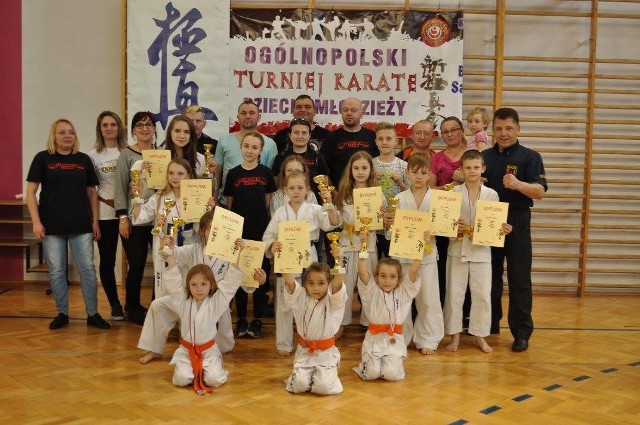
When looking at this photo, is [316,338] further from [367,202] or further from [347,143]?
[347,143]

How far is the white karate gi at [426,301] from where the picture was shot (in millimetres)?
4816

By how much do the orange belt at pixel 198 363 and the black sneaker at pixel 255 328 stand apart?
0.97 m

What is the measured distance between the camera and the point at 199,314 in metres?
4.15

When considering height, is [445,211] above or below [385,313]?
above

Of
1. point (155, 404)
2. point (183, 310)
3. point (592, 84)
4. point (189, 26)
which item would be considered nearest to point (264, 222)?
point (183, 310)

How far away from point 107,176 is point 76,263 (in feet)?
2.52

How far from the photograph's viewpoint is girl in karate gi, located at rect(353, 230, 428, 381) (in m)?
4.18

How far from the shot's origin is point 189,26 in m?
6.80

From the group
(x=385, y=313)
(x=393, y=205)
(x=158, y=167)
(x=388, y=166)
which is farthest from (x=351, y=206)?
(x=158, y=167)

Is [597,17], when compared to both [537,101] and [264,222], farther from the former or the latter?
[264,222]

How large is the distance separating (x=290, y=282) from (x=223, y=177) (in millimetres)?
1673

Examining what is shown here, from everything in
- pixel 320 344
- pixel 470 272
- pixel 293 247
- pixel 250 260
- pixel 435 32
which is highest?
pixel 435 32

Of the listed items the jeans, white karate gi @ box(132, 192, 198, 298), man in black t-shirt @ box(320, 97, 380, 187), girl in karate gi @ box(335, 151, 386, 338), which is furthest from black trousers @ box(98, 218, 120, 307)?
girl in karate gi @ box(335, 151, 386, 338)

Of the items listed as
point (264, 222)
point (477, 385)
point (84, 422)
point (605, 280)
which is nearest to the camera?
point (84, 422)
